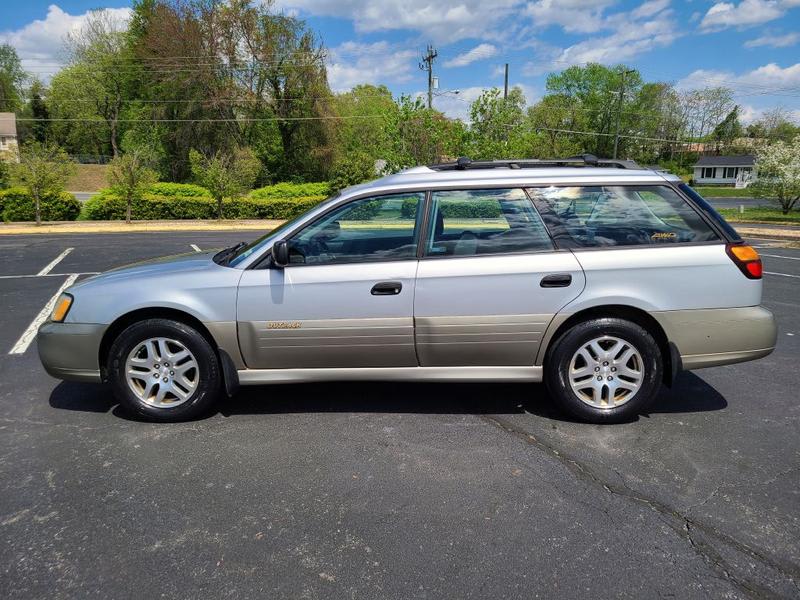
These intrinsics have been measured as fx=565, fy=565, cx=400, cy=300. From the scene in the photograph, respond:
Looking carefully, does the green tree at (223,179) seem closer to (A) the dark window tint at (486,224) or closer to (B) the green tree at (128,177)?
(B) the green tree at (128,177)

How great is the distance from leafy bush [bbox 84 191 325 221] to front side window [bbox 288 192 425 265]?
71.2ft

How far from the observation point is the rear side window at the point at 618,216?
386cm

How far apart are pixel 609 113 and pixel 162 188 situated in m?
62.8

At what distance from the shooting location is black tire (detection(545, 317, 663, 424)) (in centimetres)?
378

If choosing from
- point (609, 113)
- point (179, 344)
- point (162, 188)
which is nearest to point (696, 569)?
point (179, 344)

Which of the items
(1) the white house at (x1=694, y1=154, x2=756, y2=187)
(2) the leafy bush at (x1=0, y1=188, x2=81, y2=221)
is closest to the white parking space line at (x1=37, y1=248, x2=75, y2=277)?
(2) the leafy bush at (x1=0, y1=188, x2=81, y2=221)

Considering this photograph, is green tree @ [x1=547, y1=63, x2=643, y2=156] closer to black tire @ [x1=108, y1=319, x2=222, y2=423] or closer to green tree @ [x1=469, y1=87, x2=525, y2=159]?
green tree @ [x1=469, y1=87, x2=525, y2=159]

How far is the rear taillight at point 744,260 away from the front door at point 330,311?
6.92 feet

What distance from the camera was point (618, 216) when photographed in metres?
3.93

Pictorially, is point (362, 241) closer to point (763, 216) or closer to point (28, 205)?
point (28, 205)

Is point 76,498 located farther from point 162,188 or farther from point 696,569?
point 162,188

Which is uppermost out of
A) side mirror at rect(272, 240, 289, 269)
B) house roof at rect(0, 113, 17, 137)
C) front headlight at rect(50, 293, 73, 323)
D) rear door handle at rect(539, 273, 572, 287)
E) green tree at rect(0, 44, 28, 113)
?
green tree at rect(0, 44, 28, 113)

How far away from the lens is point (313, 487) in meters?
3.08

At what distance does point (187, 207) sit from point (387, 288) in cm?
2441
